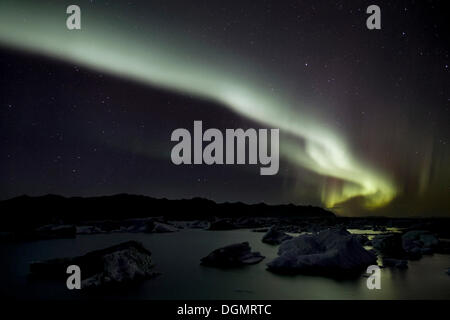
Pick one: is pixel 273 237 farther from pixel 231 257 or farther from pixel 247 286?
pixel 247 286

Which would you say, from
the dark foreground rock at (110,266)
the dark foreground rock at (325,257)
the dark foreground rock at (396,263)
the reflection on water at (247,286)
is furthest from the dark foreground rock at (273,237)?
the dark foreground rock at (110,266)

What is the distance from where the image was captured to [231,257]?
1126cm

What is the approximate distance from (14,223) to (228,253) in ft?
73.8

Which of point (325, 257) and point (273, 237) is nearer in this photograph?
point (325, 257)

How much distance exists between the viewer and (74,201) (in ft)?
129

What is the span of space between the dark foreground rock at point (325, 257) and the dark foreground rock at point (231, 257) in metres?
1.38

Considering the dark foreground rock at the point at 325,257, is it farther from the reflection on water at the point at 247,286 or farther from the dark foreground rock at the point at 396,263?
the dark foreground rock at the point at 396,263

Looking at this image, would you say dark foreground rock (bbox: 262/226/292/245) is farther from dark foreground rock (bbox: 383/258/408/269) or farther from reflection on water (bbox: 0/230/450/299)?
reflection on water (bbox: 0/230/450/299)

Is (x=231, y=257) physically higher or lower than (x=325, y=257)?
lower

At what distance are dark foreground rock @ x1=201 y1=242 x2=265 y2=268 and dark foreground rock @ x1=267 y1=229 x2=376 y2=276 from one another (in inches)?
54.3

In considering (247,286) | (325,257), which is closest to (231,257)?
(247,286)

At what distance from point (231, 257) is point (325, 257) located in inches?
129
